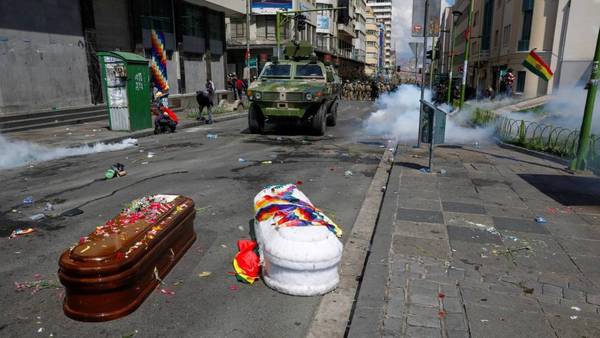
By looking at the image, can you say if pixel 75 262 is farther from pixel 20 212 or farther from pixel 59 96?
pixel 59 96

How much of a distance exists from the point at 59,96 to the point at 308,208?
15108 millimetres

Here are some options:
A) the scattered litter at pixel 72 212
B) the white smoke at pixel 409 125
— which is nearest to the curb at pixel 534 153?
the white smoke at pixel 409 125

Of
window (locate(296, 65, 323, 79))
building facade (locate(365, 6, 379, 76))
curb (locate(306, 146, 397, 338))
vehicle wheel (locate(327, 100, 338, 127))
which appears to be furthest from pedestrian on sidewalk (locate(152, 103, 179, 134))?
building facade (locate(365, 6, 379, 76))

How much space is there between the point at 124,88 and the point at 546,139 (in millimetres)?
11798

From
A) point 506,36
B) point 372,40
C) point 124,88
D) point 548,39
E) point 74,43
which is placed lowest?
point 124,88

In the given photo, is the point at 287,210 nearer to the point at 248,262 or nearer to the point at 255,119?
the point at 248,262

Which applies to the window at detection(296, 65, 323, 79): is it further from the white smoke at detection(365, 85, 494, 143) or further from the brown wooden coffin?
the brown wooden coffin

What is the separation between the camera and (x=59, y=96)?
15.8 metres

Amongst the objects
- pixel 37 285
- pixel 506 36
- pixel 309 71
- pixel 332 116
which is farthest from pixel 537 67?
pixel 506 36

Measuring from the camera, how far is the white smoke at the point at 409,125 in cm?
1301

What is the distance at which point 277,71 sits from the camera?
13266 millimetres

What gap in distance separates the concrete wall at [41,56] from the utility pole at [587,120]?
611 inches

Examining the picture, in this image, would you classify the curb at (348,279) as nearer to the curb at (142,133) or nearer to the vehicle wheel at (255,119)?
the vehicle wheel at (255,119)

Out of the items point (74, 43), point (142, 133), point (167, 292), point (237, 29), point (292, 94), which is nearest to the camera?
point (167, 292)
